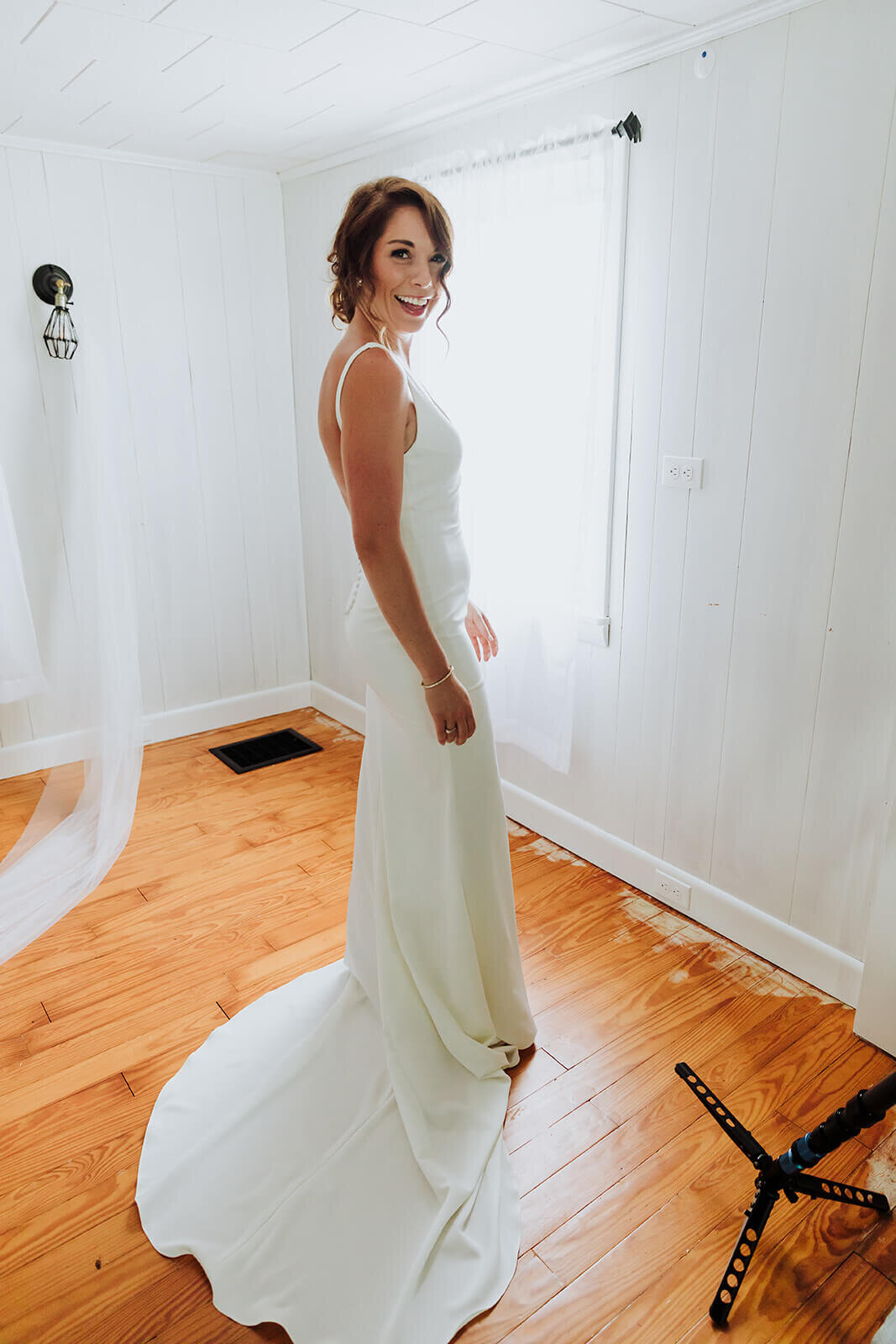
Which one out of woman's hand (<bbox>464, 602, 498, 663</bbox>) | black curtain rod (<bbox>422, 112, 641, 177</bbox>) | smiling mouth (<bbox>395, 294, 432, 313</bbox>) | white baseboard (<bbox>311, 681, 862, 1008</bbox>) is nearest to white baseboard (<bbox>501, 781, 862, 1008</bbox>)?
white baseboard (<bbox>311, 681, 862, 1008</bbox>)

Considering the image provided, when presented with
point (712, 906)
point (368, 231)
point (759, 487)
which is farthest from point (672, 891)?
point (368, 231)

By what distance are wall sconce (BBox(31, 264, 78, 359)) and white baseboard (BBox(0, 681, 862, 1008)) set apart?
1.33 metres

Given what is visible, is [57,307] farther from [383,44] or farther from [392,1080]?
[392,1080]

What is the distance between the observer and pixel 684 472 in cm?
212

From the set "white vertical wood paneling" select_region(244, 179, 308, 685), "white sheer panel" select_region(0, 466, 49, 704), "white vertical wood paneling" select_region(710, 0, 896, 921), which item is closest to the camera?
"white vertical wood paneling" select_region(710, 0, 896, 921)

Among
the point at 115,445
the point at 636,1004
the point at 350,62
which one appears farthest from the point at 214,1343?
the point at 115,445

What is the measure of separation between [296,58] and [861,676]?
190 centimetres

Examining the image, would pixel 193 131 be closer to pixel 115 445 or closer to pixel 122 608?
pixel 115 445

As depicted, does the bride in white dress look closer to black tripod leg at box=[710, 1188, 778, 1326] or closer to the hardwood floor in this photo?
the hardwood floor

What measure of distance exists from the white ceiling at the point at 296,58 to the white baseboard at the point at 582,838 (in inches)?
74.2

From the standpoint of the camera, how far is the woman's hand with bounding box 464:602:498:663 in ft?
6.16

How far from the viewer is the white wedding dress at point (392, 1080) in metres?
1.38

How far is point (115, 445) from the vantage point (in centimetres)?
321

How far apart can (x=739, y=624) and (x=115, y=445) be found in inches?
91.4
